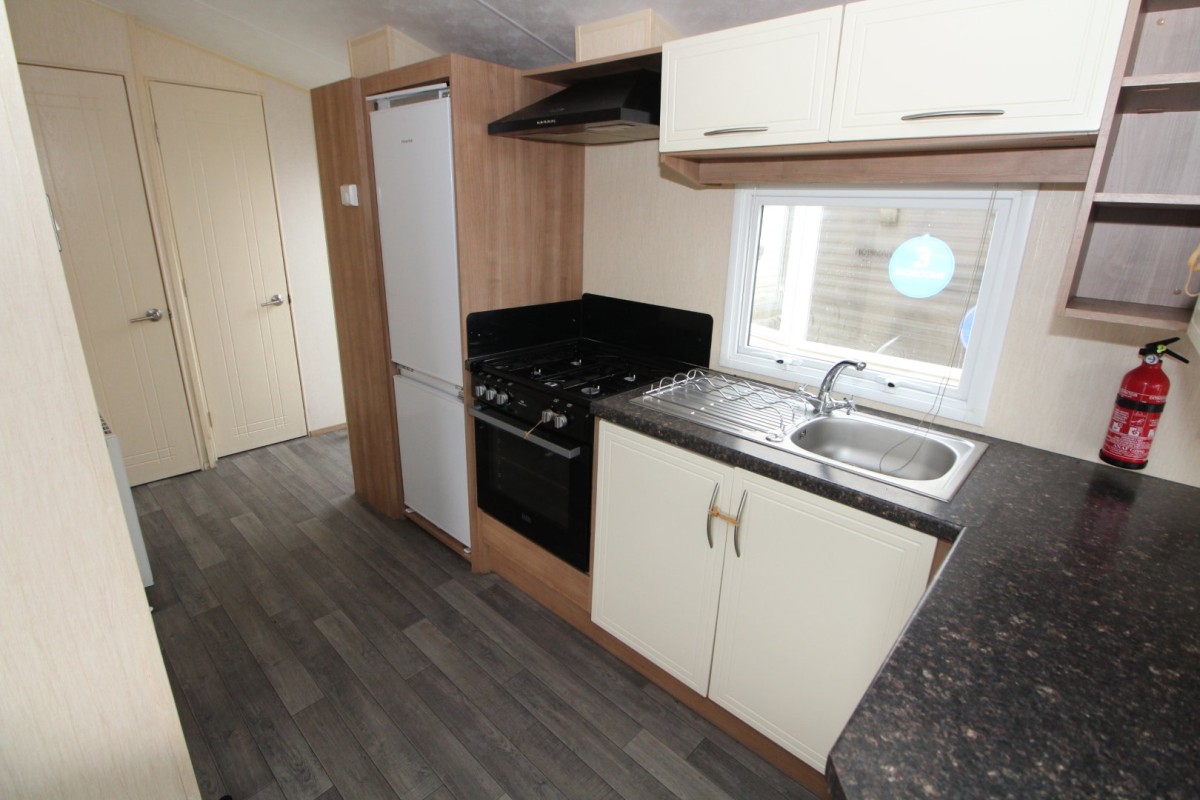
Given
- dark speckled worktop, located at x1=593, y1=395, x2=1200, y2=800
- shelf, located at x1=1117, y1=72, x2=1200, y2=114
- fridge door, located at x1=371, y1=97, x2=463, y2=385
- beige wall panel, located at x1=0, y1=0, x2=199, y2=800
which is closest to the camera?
dark speckled worktop, located at x1=593, y1=395, x2=1200, y2=800

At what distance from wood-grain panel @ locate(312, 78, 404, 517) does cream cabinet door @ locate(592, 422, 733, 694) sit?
4.56 feet

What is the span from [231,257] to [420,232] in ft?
5.80

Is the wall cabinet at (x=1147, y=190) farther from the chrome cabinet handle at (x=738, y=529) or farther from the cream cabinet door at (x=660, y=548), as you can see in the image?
the cream cabinet door at (x=660, y=548)

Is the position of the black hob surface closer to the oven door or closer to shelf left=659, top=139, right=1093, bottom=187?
the oven door

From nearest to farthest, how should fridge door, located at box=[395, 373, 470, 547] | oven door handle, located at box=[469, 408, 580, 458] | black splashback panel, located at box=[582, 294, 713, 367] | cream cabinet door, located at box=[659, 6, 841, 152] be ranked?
1. cream cabinet door, located at box=[659, 6, 841, 152]
2. oven door handle, located at box=[469, 408, 580, 458]
3. black splashback panel, located at box=[582, 294, 713, 367]
4. fridge door, located at box=[395, 373, 470, 547]

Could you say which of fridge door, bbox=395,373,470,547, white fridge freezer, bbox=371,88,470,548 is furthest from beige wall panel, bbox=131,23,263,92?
fridge door, bbox=395,373,470,547

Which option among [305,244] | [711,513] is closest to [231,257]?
[305,244]

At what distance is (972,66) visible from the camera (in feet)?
4.04

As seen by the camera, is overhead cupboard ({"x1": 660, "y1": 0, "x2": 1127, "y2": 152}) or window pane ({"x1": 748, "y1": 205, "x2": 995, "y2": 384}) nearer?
overhead cupboard ({"x1": 660, "y1": 0, "x2": 1127, "y2": 152})

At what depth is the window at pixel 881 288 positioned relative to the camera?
1649 millimetres

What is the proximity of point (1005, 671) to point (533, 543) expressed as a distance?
1723 mm

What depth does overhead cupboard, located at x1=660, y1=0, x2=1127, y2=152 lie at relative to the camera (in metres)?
1.14

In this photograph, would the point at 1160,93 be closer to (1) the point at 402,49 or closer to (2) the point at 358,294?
(1) the point at 402,49

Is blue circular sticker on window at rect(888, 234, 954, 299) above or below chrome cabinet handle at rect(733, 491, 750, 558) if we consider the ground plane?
above
